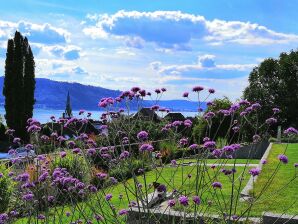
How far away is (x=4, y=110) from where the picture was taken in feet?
134

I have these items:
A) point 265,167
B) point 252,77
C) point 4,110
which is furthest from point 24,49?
point 265,167

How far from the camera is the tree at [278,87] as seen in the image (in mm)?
42062

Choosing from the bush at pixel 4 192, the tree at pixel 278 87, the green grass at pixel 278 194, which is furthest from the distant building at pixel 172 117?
the bush at pixel 4 192

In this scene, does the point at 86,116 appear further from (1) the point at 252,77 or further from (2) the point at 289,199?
(1) the point at 252,77

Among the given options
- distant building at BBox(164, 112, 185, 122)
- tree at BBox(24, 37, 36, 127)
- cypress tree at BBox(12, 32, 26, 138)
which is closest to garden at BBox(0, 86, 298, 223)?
distant building at BBox(164, 112, 185, 122)

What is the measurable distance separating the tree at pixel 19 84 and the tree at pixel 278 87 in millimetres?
18120

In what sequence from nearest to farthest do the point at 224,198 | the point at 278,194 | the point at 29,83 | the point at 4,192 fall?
1. the point at 224,198
2. the point at 278,194
3. the point at 4,192
4. the point at 29,83

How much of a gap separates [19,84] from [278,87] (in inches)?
853

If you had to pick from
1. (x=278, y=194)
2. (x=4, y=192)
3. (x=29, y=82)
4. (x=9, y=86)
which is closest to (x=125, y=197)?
(x=4, y=192)

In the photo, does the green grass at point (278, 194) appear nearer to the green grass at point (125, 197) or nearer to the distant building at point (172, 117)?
the green grass at point (125, 197)

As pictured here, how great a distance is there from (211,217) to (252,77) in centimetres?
4002

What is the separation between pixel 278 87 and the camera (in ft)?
142

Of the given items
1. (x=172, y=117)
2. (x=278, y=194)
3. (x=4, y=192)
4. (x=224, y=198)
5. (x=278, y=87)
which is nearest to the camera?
(x=224, y=198)

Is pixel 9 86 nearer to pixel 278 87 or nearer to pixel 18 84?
pixel 18 84
